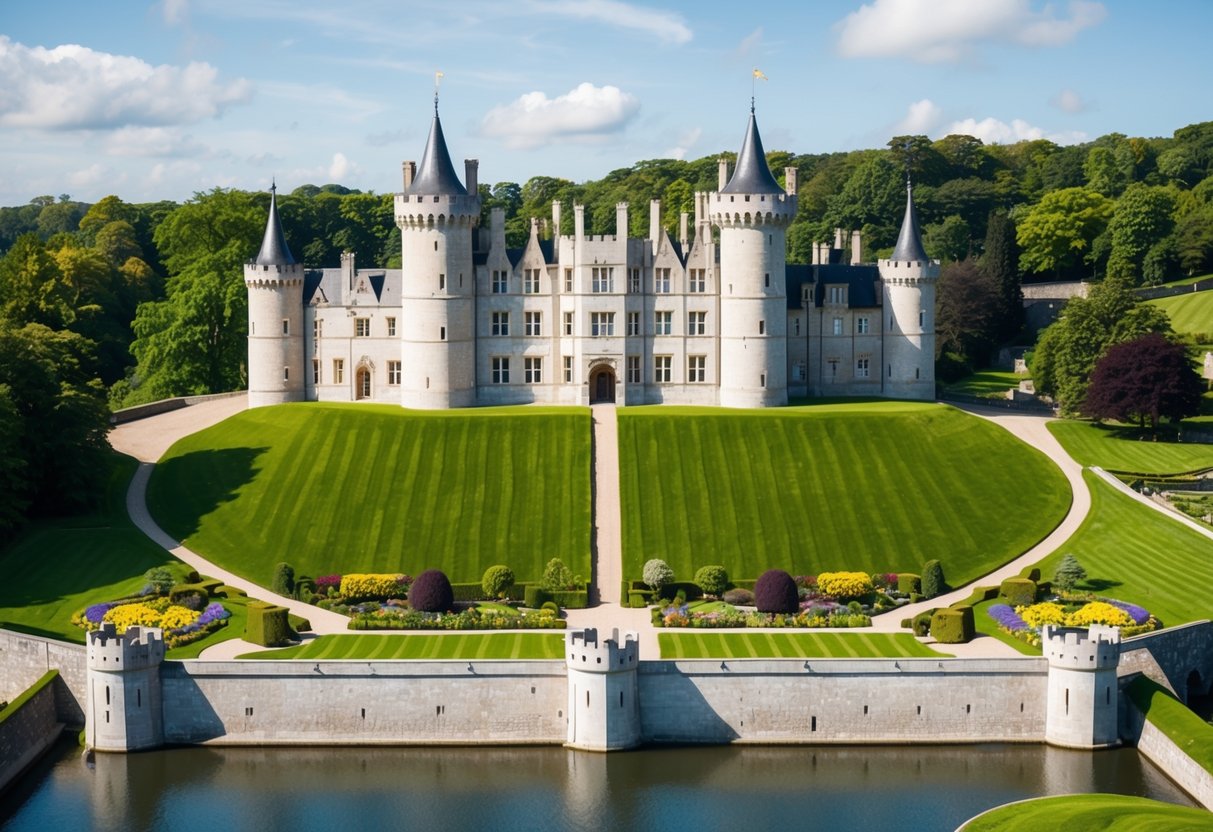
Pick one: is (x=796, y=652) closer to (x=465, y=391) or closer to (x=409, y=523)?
(x=409, y=523)

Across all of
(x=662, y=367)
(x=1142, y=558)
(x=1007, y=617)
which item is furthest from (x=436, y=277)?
(x=1142, y=558)

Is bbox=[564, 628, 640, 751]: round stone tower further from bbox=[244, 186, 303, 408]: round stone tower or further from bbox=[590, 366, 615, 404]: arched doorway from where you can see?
bbox=[244, 186, 303, 408]: round stone tower

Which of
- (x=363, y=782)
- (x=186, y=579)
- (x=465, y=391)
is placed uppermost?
(x=465, y=391)

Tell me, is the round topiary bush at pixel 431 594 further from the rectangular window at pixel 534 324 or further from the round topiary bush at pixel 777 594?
the rectangular window at pixel 534 324

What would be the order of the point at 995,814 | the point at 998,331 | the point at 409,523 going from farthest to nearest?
the point at 998,331, the point at 409,523, the point at 995,814

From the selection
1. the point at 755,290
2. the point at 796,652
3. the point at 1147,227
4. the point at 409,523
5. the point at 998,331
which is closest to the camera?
the point at 796,652

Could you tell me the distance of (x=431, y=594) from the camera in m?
60.2

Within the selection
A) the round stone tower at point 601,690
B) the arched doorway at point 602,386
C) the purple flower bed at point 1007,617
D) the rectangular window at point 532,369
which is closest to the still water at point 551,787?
the round stone tower at point 601,690

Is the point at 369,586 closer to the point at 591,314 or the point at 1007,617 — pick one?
the point at 591,314

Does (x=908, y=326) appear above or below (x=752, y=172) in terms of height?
below

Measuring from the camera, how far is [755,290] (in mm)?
79250

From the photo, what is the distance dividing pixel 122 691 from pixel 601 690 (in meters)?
16.0

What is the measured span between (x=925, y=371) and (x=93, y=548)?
43343 mm

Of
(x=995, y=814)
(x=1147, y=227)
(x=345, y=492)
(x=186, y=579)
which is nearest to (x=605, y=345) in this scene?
(x=345, y=492)
